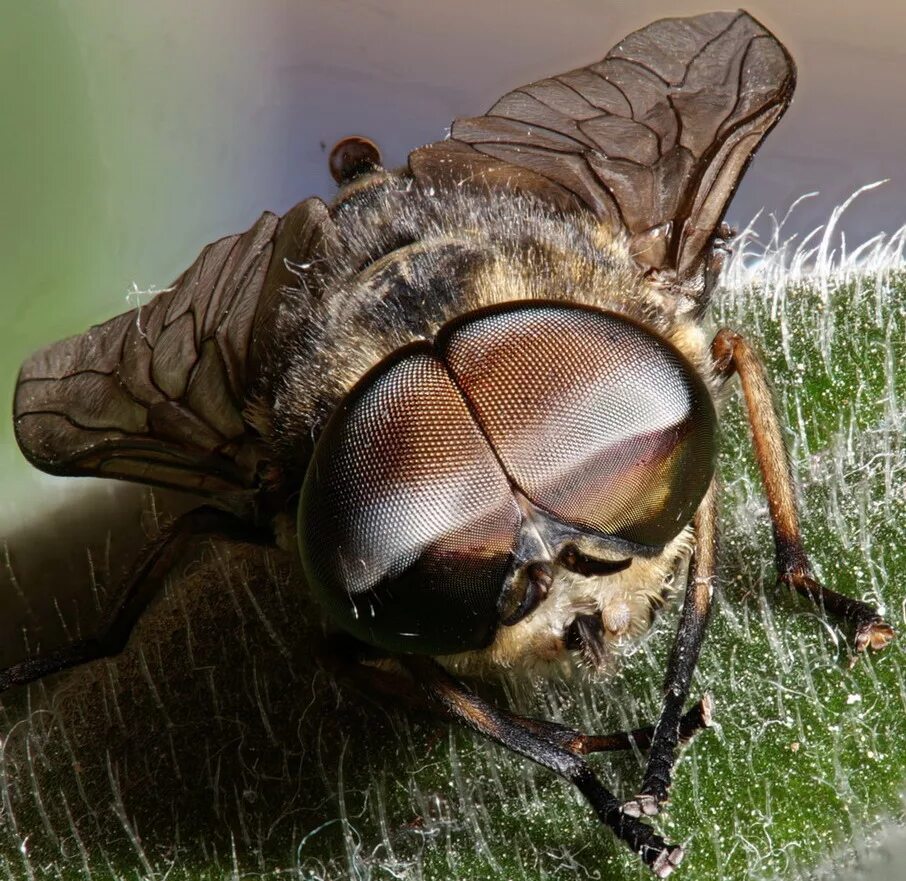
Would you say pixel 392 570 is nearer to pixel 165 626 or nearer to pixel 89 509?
pixel 165 626

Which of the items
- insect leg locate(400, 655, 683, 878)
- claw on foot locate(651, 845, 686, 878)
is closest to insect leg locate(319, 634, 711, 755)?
insect leg locate(400, 655, 683, 878)

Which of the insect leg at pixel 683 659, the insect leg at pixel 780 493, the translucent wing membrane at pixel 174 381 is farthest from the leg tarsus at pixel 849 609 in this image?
A: the translucent wing membrane at pixel 174 381

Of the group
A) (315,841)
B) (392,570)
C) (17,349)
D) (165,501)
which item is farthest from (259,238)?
(17,349)

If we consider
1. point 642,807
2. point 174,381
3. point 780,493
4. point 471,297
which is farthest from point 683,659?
point 174,381

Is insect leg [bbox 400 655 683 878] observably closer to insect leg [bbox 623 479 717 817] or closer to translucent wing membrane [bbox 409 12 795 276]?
insect leg [bbox 623 479 717 817]

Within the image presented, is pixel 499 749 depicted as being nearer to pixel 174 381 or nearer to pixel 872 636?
pixel 872 636

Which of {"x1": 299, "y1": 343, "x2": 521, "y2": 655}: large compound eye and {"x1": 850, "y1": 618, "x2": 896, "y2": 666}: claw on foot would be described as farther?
{"x1": 850, "y1": 618, "x2": 896, "y2": 666}: claw on foot

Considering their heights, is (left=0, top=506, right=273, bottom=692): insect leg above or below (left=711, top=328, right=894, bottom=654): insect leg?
below
